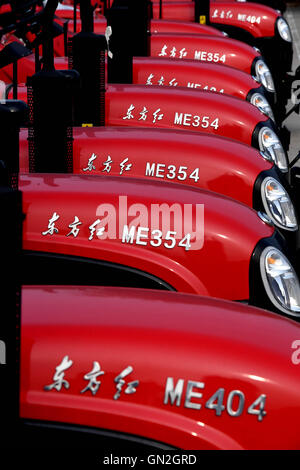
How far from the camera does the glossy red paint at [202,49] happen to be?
734 cm

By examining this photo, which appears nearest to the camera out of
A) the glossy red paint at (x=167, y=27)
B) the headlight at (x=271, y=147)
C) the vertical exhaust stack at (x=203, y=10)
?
the headlight at (x=271, y=147)

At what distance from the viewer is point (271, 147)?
5.40m

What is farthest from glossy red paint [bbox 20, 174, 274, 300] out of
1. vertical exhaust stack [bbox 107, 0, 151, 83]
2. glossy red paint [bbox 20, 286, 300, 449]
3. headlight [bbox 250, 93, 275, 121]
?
headlight [bbox 250, 93, 275, 121]

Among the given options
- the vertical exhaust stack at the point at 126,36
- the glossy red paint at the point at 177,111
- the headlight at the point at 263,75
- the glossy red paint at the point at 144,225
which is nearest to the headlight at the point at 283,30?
the headlight at the point at 263,75

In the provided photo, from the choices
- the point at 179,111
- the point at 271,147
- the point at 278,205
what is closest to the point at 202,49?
the point at 271,147

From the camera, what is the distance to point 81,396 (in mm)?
2100

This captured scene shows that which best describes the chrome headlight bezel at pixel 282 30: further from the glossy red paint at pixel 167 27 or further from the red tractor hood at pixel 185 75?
the red tractor hood at pixel 185 75

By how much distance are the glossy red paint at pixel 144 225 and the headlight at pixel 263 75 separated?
4.27m

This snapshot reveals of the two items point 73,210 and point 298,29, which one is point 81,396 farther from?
point 298,29

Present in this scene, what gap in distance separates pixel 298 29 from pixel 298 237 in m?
14.9

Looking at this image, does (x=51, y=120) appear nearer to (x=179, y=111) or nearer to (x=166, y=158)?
(x=166, y=158)

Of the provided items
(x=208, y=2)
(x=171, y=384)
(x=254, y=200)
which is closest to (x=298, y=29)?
(x=208, y=2)

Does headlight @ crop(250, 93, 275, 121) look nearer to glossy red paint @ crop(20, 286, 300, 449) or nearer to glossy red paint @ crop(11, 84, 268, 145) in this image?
glossy red paint @ crop(11, 84, 268, 145)
